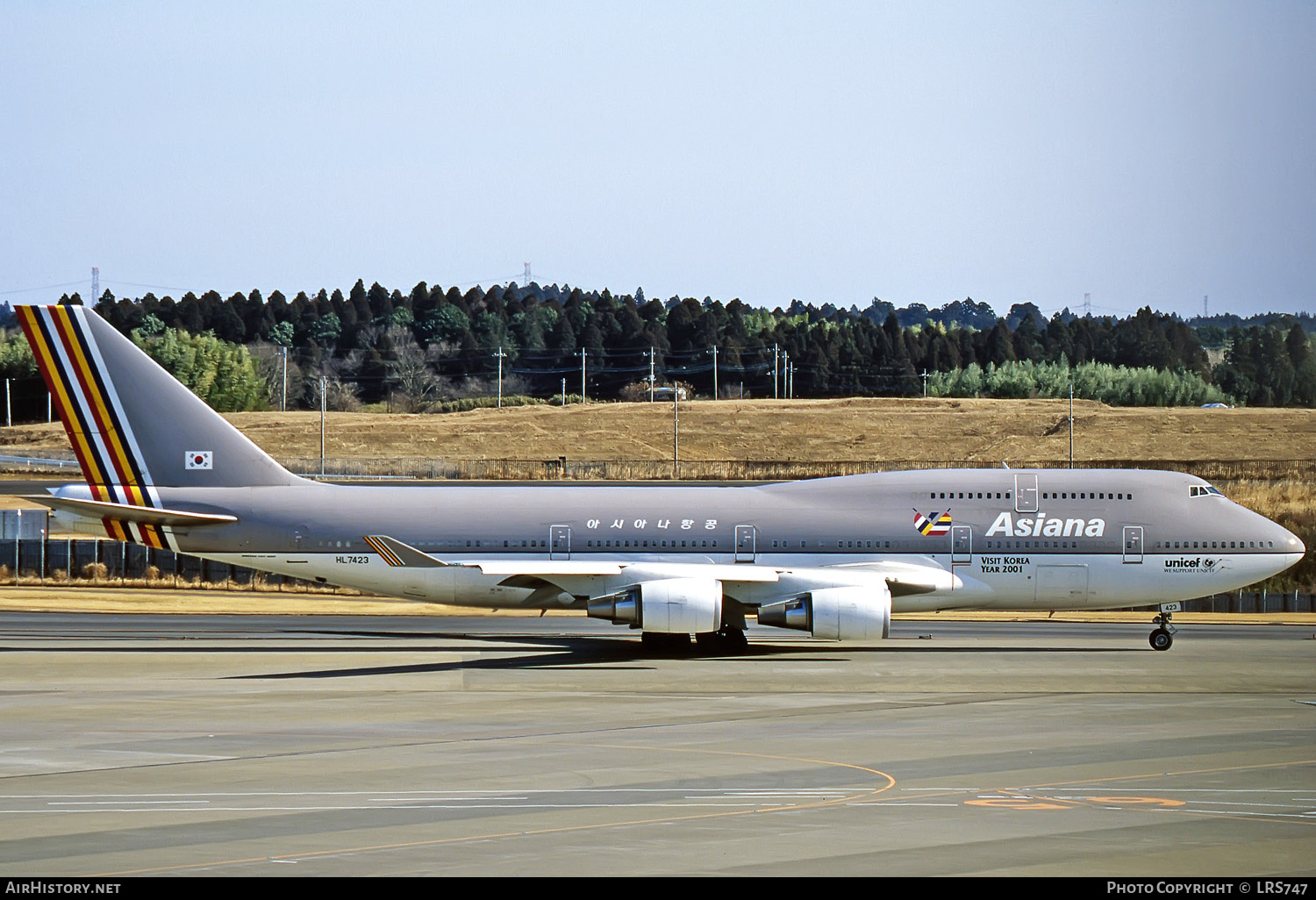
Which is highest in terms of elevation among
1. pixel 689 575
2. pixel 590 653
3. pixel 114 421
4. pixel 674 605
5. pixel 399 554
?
pixel 114 421

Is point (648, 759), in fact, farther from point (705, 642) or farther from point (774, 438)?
point (774, 438)

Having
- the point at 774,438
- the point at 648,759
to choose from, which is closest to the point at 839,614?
the point at 648,759

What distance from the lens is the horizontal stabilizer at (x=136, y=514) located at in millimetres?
40188

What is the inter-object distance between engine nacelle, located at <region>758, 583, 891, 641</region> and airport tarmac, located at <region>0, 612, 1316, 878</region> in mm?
860

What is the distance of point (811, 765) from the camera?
71.7 ft

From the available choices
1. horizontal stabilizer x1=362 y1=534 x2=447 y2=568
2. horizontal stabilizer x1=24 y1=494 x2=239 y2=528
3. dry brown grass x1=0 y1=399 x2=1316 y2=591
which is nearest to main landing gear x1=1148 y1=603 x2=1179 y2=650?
horizontal stabilizer x1=362 y1=534 x2=447 y2=568

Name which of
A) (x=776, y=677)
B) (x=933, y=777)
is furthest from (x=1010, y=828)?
(x=776, y=677)

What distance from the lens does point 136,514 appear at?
40.5 m

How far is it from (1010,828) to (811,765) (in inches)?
206

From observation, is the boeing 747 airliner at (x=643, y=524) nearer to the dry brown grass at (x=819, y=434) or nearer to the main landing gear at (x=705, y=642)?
the main landing gear at (x=705, y=642)

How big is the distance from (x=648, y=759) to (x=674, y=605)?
14503mm

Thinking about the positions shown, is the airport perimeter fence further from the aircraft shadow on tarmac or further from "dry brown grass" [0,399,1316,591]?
the aircraft shadow on tarmac

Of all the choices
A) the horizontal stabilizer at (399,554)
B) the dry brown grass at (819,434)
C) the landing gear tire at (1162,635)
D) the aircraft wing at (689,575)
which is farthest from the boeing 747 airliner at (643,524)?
the dry brown grass at (819,434)

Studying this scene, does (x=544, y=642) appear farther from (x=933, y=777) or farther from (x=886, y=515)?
(x=933, y=777)
